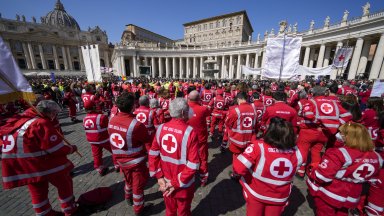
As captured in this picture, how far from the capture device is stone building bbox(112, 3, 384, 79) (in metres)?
23.7

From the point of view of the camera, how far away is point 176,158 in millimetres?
2291

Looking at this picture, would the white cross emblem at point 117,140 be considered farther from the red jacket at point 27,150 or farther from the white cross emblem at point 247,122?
the white cross emblem at point 247,122

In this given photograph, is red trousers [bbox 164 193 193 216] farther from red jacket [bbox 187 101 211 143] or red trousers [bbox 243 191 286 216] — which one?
red jacket [bbox 187 101 211 143]

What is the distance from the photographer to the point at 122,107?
2797mm

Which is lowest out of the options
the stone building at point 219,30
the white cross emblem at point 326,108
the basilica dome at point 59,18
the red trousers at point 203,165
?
the red trousers at point 203,165

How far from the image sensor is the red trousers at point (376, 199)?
2670mm

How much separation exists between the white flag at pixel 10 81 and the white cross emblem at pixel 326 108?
571 cm

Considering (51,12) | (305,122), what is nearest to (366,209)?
(305,122)

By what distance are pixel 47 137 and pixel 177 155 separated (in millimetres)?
2016

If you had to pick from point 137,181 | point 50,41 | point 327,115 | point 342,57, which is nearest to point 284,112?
point 327,115

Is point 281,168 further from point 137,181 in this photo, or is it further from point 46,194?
point 46,194

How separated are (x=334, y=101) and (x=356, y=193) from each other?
99.4 inches

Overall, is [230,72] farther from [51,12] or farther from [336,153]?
[51,12]

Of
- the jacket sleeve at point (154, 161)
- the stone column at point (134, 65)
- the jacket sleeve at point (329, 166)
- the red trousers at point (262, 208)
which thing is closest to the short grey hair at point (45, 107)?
the jacket sleeve at point (154, 161)
